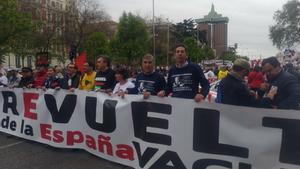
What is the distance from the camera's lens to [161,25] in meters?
77.1

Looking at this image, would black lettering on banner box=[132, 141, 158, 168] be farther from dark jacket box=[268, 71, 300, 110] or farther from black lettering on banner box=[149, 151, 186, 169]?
dark jacket box=[268, 71, 300, 110]

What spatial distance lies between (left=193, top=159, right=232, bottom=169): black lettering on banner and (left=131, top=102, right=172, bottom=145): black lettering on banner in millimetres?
502

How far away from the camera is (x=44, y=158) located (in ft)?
22.2

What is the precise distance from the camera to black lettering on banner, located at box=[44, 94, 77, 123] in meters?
7.19

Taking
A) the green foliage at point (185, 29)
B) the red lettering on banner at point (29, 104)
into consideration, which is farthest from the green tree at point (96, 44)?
the red lettering on banner at point (29, 104)

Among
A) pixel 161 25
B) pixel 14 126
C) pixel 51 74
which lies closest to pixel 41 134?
pixel 14 126

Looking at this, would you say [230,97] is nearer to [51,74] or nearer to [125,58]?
[51,74]

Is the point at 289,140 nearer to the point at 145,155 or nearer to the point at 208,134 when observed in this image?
the point at 208,134

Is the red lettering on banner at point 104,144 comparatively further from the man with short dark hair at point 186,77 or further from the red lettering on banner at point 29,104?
the red lettering on banner at point 29,104

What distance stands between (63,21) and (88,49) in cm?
464

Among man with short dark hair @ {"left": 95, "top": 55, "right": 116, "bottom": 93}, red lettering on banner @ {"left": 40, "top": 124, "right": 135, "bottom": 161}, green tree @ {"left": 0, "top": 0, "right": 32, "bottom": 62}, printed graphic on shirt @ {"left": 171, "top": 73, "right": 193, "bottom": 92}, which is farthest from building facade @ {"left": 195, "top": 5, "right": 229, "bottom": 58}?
printed graphic on shirt @ {"left": 171, "top": 73, "right": 193, "bottom": 92}

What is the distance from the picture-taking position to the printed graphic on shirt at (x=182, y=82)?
582 cm

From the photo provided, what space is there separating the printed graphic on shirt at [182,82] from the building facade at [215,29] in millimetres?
118289

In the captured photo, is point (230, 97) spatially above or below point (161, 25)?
below
